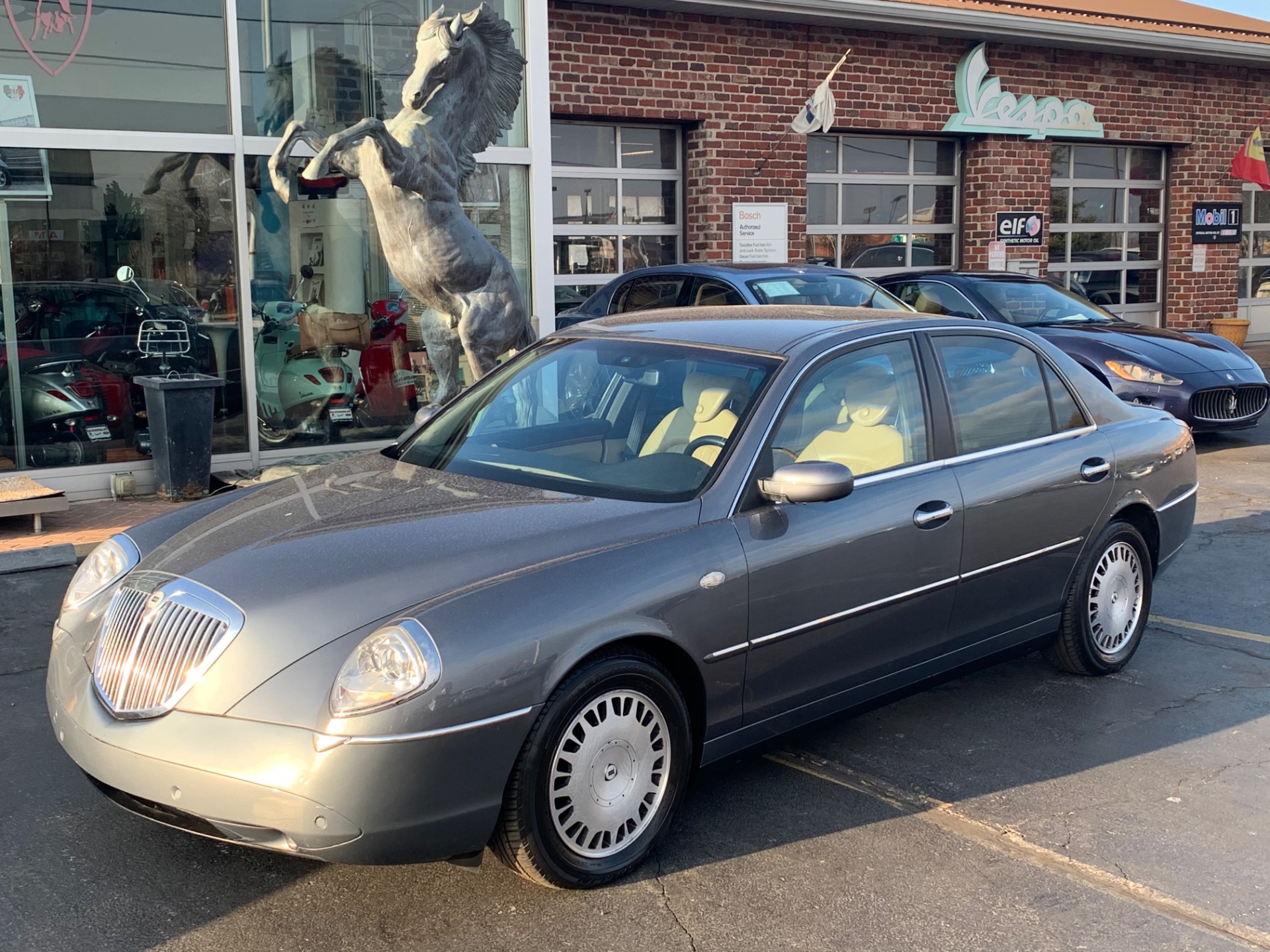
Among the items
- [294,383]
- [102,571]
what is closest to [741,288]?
[294,383]

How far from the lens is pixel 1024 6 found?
51.9ft

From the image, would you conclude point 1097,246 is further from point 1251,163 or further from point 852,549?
point 852,549

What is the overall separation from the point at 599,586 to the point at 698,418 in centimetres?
93

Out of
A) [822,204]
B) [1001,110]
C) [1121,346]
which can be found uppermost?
[1001,110]

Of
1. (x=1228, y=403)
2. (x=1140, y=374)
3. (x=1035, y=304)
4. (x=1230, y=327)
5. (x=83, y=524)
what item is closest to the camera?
(x=83, y=524)

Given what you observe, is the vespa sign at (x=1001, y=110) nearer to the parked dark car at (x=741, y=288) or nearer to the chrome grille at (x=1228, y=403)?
the chrome grille at (x=1228, y=403)

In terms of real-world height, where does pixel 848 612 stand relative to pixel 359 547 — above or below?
below

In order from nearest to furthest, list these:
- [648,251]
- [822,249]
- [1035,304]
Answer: [1035,304]
[648,251]
[822,249]

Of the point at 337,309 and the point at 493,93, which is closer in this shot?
the point at 493,93

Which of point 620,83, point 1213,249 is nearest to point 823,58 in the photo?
point 620,83

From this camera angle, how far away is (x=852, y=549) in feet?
13.5

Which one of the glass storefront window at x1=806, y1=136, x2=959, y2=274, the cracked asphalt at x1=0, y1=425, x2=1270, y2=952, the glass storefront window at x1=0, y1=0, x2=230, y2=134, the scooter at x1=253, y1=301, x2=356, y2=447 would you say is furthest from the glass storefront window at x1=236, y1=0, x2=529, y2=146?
the cracked asphalt at x1=0, y1=425, x2=1270, y2=952

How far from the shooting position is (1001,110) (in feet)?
51.7

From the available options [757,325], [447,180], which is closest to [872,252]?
[447,180]
